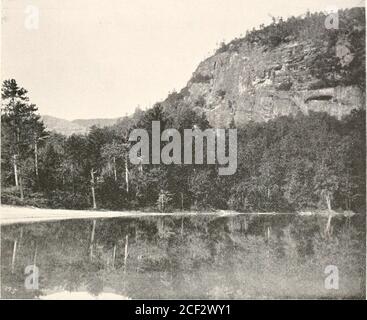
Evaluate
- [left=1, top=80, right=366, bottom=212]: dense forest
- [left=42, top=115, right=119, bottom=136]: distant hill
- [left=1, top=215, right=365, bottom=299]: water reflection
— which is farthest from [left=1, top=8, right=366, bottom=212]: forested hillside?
[left=1, top=215, right=365, bottom=299]: water reflection

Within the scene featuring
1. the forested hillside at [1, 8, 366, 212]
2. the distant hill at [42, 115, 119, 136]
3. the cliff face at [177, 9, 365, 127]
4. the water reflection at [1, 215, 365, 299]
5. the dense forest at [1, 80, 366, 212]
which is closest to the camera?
the water reflection at [1, 215, 365, 299]

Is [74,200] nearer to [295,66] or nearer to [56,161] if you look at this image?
[56,161]

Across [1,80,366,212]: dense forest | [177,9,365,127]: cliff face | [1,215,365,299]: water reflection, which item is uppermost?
[177,9,365,127]: cliff face

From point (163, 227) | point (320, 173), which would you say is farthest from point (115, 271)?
point (320, 173)

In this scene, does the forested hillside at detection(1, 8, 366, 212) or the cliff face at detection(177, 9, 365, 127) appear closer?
the forested hillside at detection(1, 8, 366, 212)

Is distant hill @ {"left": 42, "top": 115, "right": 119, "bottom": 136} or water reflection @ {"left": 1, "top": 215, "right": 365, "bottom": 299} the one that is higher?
distant hill @ {"left": 42, "top": 115, "right": 119, "bottom": 136}

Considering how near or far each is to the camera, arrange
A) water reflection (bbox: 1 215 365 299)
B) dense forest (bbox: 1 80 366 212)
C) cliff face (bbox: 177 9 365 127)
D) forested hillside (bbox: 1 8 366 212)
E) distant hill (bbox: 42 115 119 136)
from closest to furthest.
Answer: water reflection (bbox: 1 215 365 299) < forested hillside (bbox: 1 8 366 212) < cliff face (bbox: 177 9 365 127) < dense forest (bbox: 1 80 366 212) < distant hill (bbox: 42 115 119 136)

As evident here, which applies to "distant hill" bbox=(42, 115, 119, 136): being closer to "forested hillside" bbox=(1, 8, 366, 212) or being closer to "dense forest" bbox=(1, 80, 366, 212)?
"forested hillside" bbox=(1, 8, 366, 212)
